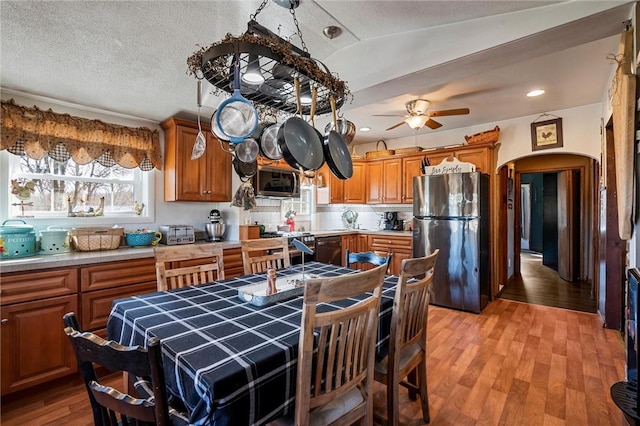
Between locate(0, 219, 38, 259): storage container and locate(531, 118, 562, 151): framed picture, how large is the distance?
5245 mm

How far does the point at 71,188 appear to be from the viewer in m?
2.83

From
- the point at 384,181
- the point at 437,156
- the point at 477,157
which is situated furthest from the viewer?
the point at 384,181

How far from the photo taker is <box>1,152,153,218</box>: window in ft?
8.36

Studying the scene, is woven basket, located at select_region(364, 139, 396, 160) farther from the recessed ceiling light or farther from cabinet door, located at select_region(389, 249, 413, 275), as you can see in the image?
the recessed ceiling light

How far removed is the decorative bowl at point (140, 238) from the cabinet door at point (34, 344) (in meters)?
0.74

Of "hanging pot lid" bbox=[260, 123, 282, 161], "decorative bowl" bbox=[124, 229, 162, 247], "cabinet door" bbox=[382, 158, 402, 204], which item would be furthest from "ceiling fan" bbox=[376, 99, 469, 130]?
"decorative bowl" bbox=[124, 229, 162, 247]

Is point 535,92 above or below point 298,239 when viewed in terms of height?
above

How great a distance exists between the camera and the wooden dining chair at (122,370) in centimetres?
77

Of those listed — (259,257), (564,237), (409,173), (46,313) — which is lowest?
(46,313)

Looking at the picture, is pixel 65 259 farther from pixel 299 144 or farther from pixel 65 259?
pixel 299 144

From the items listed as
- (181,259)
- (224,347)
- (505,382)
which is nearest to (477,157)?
(505,382)

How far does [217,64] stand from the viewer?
1.40m

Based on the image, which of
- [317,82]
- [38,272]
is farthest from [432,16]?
[38,272]

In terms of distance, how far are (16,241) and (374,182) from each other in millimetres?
4272
